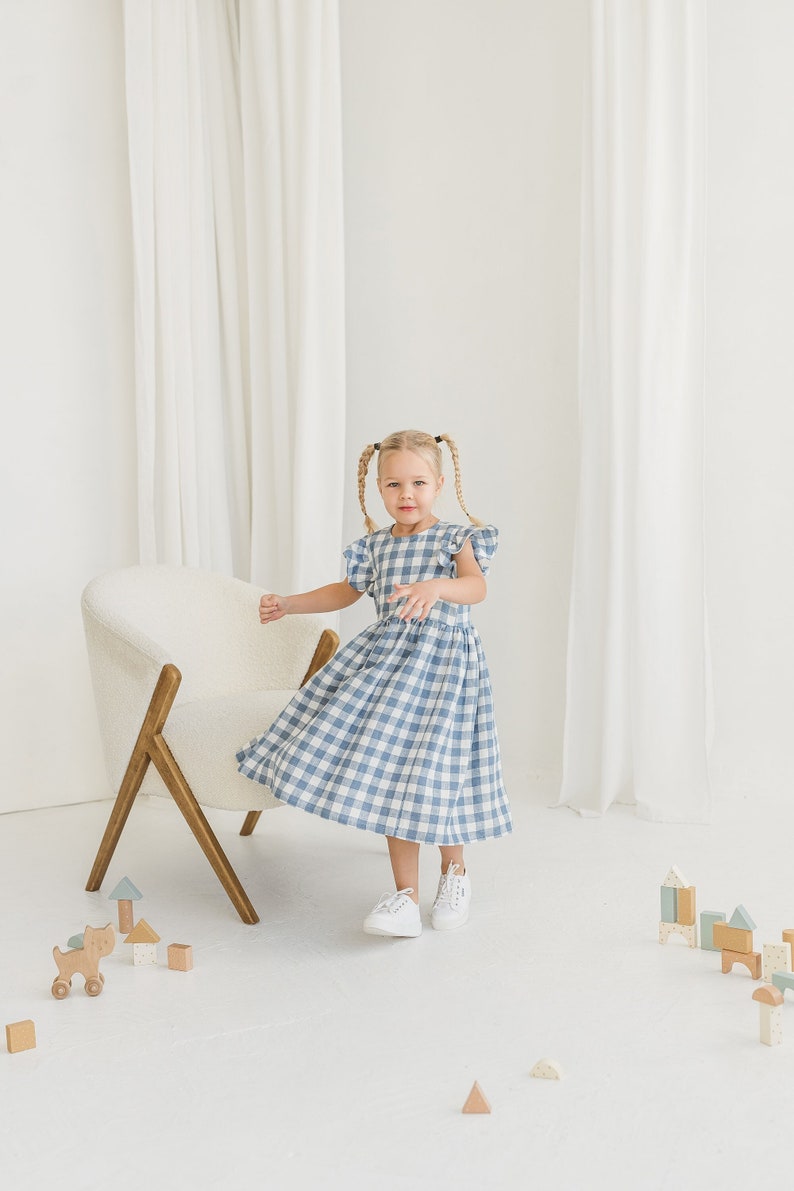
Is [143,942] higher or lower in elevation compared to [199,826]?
lower

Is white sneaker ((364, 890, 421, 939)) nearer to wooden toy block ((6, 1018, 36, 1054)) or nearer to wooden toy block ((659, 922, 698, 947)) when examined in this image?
wooden toy block ((659, 922, 698, 947))

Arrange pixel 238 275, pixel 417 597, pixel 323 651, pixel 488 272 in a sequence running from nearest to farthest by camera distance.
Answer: pixel 417 597, pixel 323 651, pixel 488 272, pixel 238 275

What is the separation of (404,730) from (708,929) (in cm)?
62

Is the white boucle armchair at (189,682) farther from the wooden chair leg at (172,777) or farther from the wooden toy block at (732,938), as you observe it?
the wooden toy block at (732,938)

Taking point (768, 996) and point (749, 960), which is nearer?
point (768, 996)

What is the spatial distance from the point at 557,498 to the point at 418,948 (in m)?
1.50

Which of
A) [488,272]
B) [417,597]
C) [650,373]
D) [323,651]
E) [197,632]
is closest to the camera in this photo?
[417,597]

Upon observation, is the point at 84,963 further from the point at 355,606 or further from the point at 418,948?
the point at 355,606

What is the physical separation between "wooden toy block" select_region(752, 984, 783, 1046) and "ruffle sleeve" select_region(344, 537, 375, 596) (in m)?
1.10

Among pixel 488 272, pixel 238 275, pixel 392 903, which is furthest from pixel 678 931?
pixel 238 275

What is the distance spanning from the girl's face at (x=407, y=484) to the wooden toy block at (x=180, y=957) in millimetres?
876

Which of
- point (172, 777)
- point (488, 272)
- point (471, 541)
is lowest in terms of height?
point (172, 777)

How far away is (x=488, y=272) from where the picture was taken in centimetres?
318

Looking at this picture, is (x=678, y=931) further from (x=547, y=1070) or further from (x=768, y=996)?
(x=547, y=1070)
